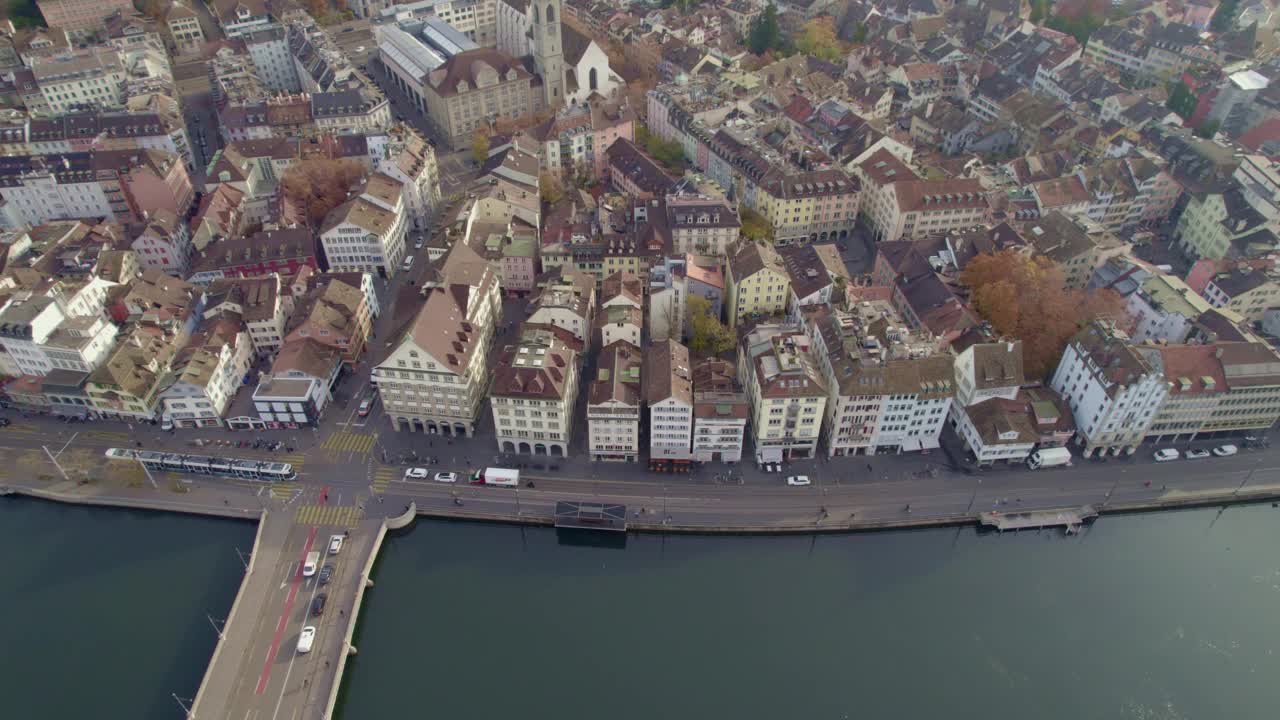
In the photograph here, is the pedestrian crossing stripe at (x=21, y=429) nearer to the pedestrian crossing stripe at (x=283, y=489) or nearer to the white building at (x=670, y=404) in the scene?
the pedestrian crossing stripe at (x=283, y=489)

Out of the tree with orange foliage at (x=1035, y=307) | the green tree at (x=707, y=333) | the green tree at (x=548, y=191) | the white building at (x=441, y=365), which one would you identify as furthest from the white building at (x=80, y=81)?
the tree with orange foliage at (x=1035, y=307)

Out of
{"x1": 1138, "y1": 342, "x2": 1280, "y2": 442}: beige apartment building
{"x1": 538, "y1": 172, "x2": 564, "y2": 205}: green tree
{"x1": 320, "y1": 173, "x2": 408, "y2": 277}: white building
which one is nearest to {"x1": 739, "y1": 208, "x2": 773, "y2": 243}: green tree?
{"x1": 538, "y1": 172, "x2": 564, "y2": 205}: green tree

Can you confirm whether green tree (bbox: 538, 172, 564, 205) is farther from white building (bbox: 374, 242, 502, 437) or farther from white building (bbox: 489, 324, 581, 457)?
white building (bbox: 489, 324, 581, 457)

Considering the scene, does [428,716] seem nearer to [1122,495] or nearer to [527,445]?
[527,445]

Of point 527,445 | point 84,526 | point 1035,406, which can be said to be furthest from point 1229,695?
point 84,526

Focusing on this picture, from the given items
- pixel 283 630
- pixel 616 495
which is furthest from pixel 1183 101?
pixel 283 630

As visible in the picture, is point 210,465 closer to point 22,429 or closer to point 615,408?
point 22,429
